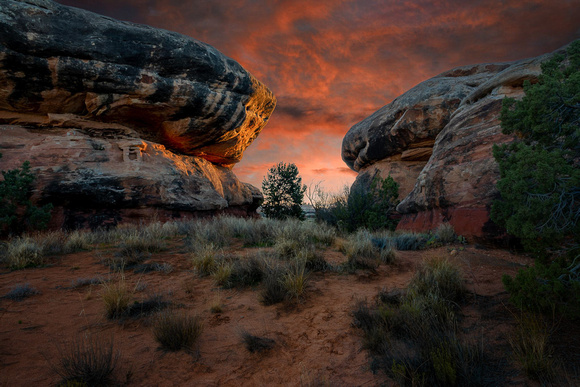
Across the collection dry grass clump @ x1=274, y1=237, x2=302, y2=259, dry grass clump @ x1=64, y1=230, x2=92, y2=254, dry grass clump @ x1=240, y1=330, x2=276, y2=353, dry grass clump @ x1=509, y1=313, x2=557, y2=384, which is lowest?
dry grass clump @ x1=240, y1=330, x2=276, y2=353

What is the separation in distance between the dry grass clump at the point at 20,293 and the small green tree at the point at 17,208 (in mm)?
6773

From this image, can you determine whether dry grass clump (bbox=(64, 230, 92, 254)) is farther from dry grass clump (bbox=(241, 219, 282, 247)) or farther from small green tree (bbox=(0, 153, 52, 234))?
dry grass clump (bbox=(241, 219, 282, 247))

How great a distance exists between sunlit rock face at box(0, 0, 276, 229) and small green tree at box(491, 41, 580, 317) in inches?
533

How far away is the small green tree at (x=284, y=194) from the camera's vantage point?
69.5ft

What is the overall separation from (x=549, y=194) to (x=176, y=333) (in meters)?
4.32

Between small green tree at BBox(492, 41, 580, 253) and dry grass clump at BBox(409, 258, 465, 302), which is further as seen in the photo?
dry grass clump at BBox(409, 258, 465, 302)

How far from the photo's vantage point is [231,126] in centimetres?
1662

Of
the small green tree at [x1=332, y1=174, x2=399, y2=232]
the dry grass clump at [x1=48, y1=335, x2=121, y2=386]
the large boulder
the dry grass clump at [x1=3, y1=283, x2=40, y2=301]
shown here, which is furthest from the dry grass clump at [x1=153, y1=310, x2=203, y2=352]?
the large boulder

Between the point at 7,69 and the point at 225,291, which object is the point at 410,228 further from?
the point at 7,69

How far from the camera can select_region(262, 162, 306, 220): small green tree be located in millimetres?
21188

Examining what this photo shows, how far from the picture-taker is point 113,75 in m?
12.0

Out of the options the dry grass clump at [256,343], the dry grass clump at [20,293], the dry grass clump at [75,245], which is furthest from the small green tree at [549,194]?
the dry grass clump at [75,245]

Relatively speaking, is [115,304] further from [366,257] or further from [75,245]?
[75,245]

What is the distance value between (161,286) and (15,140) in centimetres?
1303
